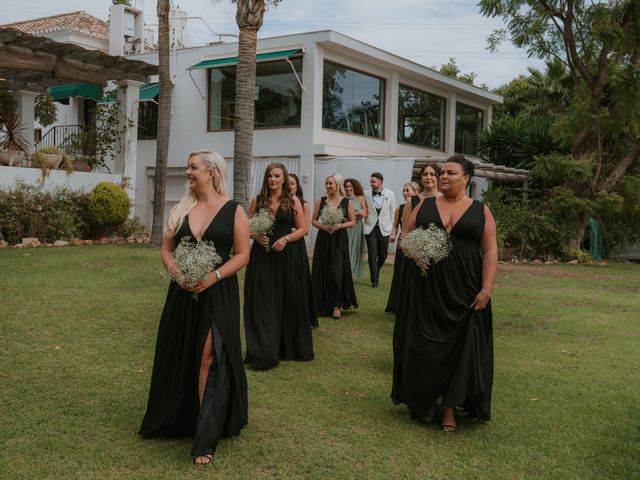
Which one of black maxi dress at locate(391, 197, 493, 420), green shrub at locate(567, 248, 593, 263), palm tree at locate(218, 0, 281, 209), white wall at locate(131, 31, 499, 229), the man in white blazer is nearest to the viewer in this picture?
black maxi dress at locate(391, 197, 493, 420)

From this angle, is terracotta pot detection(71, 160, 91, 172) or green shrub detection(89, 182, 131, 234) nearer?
green shrub detection(89, 182, 131, 234)

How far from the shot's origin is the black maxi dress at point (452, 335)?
5.13 metres

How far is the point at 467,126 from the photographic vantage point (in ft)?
A: 97.8

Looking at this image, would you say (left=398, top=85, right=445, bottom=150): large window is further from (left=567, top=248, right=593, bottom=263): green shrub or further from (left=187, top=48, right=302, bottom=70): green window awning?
(left=567, top=248, right=593, bottom=263): green shrub

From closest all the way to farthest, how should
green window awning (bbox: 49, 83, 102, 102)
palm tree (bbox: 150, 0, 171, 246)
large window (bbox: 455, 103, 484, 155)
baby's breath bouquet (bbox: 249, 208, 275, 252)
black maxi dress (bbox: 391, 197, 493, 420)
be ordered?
1. black maxi dress (bbox: 391, 197, 493, 420)
2. baby's breath bouquet (bbox: 249, 208, 275, 252)
3. palm tree (bbox: 150, 0, 171, 246)
4. green window awning (bbox: 49, 83, 102, 102)
5. large window (bbox: 455, 103, 484, 155)

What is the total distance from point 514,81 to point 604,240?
21551 mm

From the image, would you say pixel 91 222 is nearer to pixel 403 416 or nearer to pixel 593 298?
pixel 593 298

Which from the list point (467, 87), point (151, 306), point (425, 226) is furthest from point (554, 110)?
point (425, 226)

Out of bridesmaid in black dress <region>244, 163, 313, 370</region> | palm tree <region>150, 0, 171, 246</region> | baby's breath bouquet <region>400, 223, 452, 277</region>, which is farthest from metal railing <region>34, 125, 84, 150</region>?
baby's breath bouquet <region>400, 223, 452, 277</region>

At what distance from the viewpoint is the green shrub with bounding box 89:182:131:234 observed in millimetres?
17797

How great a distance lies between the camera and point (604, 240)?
2280cm

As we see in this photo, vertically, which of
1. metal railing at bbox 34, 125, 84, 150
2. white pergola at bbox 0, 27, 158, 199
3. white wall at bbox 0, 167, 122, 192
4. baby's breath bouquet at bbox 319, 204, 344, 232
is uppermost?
white pergola at bbox 0, 27, 158, 199

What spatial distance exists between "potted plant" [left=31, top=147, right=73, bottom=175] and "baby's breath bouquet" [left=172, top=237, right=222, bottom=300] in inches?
548

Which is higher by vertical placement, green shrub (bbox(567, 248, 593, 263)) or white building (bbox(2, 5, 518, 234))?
white building (bbox(2, 5, 518, 234))
